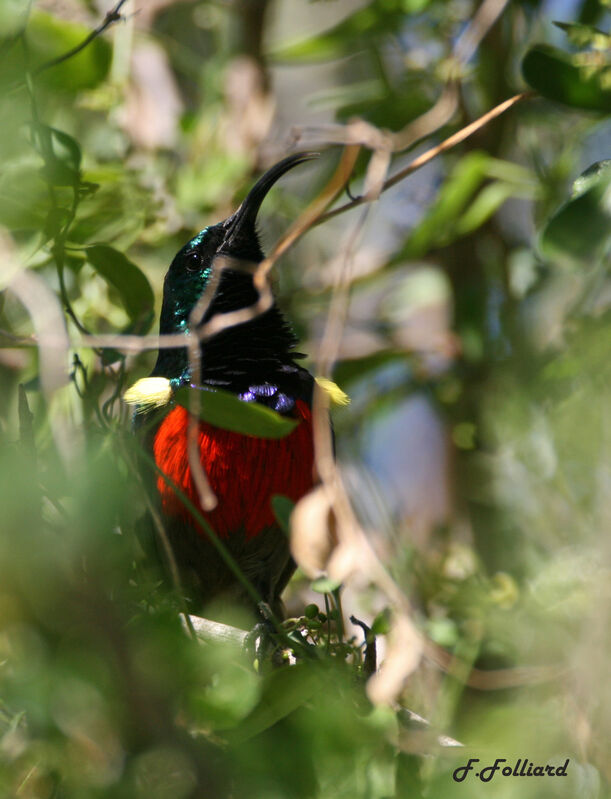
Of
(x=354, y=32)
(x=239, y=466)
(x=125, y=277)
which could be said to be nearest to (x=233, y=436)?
(x=239, y=466)

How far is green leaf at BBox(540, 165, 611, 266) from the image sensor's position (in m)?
1.78

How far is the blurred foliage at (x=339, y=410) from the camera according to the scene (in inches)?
43.4

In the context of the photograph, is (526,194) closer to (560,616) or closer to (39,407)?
(560,616)

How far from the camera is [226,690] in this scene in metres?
1.18

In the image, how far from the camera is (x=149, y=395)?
2.49 metres

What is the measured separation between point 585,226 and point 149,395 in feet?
3.95

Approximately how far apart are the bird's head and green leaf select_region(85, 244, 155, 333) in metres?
0.49

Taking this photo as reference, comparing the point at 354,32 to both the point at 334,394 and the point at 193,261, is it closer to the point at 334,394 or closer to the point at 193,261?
the point at 193,261

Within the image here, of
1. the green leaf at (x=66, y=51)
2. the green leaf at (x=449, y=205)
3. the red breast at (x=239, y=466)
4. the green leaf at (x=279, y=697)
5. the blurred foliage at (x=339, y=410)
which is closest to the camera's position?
the blurred foliage at (x=339, y=410)

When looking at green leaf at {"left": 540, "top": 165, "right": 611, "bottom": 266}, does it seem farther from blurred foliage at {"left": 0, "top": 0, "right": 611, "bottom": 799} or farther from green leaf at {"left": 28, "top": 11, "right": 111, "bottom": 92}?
green leaf at {"left": 28, "top": 11, "right": 111, "bottom": 92}

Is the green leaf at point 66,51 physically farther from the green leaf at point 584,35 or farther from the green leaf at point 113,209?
the green leaf at point 584,35

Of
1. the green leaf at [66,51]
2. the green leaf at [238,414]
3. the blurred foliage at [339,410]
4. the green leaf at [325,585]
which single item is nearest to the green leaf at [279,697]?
the blurred foliage at [339,410]

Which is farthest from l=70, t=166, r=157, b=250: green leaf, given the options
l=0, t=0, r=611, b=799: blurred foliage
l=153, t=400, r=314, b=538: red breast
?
l=153, t=400, r=314, b=538: red breast

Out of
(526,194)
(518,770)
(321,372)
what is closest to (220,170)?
(526,194)
